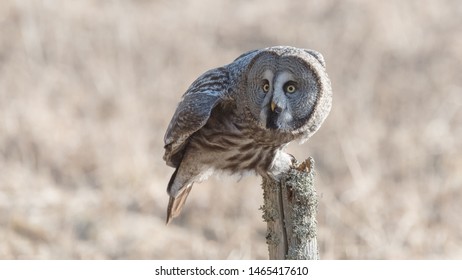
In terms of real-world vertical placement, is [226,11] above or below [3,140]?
above

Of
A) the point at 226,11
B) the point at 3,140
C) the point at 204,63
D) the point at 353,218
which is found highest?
the point at 226,11

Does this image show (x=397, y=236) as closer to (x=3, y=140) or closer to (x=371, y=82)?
(x=371, y=82)

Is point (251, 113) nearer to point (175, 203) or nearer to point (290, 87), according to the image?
point (290, 87)

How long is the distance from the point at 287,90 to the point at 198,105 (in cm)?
45

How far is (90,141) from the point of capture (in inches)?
328

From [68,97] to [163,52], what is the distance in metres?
1.33

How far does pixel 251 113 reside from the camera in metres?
4.17

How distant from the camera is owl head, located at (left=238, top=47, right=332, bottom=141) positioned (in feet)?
13.3

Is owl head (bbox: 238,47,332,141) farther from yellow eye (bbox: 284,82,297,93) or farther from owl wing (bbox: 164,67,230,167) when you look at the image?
owl wing (bbox: 164,67,230,167)

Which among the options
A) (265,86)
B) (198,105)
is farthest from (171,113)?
(265,86)

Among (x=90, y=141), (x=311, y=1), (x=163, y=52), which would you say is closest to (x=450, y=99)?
(x=311, y=1)

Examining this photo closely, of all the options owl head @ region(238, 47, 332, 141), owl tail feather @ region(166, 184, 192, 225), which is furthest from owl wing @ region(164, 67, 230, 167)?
owl tail feather @ region(166, 184, 192, 225)

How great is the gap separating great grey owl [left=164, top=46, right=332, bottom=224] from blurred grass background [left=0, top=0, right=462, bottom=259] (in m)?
1.72
